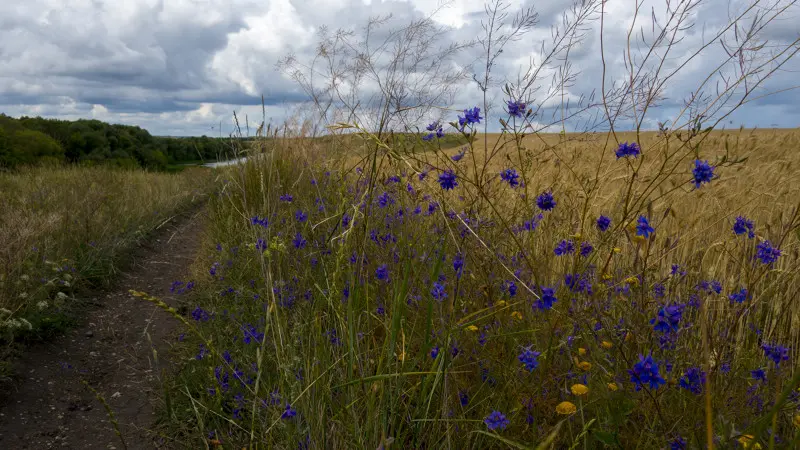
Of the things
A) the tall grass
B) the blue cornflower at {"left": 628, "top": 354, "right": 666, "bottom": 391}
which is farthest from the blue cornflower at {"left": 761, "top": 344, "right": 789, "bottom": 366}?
the blue cornflower at {"left": 628, "top": 354, "right": 666, "bottom": 391}

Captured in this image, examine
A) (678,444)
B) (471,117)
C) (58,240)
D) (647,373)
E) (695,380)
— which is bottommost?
(58,240)

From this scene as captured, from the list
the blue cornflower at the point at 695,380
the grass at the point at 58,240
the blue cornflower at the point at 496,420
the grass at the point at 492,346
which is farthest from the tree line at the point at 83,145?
the blue cornflower at the point at 695,380

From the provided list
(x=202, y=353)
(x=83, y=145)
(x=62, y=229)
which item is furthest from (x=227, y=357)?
(x=83, y=145)

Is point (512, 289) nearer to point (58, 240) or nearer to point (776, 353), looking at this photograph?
point (776, 353)

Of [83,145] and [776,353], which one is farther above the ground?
[83,145]

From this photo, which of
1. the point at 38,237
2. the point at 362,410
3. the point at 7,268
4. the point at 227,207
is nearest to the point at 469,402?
the point at 362,410

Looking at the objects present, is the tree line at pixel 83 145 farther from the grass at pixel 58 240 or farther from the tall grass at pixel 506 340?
the tall grass at pixel 506 340

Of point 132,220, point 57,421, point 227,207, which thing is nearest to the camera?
point 57,421

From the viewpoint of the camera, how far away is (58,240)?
4.86m

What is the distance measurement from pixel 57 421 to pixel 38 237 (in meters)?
2.25

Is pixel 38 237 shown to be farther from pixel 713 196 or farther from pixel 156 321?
pixel 713 196

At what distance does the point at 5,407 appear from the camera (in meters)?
2.99

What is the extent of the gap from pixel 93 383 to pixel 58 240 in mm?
2126

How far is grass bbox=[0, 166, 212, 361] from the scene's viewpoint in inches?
145
